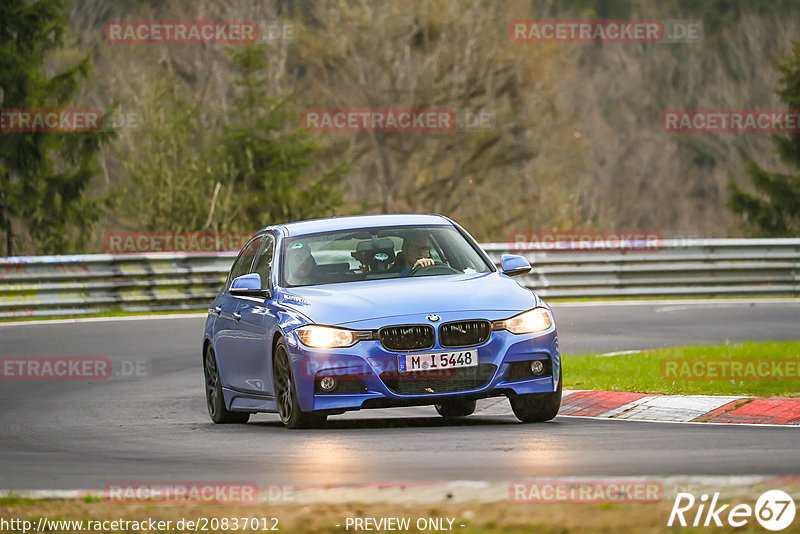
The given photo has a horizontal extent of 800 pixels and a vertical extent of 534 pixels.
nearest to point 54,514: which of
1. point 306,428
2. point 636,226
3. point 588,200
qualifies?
point 306,428

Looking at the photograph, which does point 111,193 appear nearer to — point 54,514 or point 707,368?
point 707,368

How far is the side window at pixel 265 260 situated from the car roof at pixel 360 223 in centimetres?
18

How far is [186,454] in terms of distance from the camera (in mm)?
9766

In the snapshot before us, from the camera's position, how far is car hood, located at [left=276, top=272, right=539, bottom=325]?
1072 centimetres

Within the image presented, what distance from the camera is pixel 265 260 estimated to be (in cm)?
1267

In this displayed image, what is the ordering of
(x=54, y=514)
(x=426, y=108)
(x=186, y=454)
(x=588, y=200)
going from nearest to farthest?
Result: (x=54, y=514) → (x=186, y=454) → (x=426, y=108) → (x=588, y=200)

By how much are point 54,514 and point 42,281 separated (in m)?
19.2

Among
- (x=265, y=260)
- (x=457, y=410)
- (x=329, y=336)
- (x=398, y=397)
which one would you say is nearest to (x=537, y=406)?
(x=398, y=397)

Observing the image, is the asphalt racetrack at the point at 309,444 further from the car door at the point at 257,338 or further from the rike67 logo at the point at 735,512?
the rike67 logo at the point at 735,512

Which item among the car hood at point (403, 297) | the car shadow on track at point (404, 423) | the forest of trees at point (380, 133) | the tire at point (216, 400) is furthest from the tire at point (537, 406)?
the forest of trees at point (380, 133)

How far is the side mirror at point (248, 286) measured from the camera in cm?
1184

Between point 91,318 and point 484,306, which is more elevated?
point 484,306

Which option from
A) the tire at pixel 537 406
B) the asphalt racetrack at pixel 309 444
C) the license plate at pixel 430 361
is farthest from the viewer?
the tire at pixel 537 406

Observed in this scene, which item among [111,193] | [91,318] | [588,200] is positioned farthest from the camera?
[588,200]
